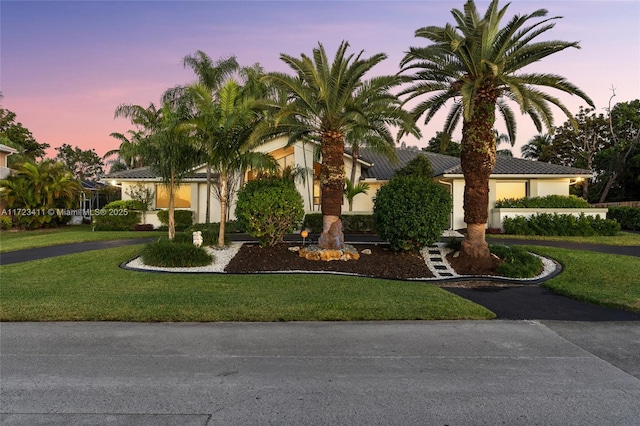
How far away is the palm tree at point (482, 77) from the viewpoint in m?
11.1

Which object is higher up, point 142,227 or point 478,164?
point 478,164

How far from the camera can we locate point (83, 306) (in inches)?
280

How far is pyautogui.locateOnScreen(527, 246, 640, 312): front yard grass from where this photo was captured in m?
7.98

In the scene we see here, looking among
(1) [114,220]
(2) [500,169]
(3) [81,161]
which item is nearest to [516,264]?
(2) [500,169]

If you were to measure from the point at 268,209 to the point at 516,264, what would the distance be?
769cm

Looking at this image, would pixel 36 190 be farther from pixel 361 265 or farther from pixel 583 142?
pixel 583 142

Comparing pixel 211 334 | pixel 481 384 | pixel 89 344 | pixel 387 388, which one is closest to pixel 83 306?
pixel 89 344

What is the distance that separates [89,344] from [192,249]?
6.60m

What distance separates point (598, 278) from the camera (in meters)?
10.0

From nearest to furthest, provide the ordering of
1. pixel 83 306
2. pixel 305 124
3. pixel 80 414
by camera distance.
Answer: pixel 80 414
pixel 83 306
pixel 305 124

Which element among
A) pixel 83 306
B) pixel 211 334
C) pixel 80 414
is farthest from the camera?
pixel 83 306

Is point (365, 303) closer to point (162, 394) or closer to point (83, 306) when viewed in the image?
point (162, 394)

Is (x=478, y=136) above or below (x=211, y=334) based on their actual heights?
above

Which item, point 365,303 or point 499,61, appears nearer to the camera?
point 365,303
